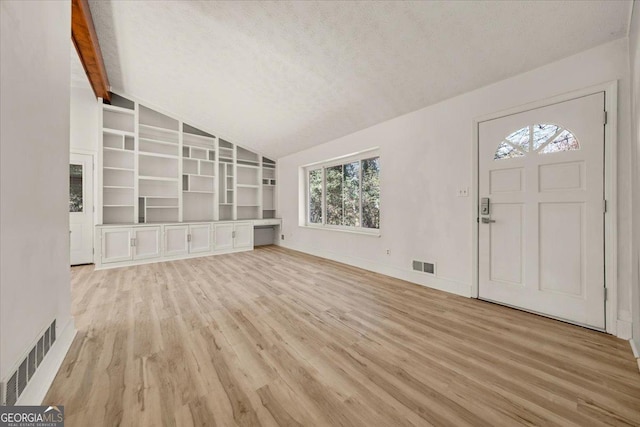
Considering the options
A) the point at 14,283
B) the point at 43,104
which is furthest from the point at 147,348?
the point at 43,104

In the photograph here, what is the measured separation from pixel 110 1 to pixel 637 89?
4.84m

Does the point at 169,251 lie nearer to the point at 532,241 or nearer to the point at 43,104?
the point at 43,104

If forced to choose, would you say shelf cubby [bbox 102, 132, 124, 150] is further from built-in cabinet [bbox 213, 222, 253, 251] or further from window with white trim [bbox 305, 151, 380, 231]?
window with white trim [bbox 305, 151, 380, 231]

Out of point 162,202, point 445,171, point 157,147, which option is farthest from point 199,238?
point 445,171

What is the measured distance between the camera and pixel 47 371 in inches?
56.0

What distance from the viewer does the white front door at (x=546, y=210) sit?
209cm

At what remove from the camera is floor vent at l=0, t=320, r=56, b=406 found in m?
1.01

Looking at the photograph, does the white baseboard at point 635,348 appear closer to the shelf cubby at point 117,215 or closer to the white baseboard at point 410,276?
the white baseboard at point 410,276

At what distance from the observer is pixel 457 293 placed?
293 centimetres

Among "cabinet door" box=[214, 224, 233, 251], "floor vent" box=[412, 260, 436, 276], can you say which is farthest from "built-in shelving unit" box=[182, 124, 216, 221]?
"floor vent" box=[412, 260, 436, 276]

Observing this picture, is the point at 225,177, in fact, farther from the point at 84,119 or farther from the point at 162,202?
the point at 84,119

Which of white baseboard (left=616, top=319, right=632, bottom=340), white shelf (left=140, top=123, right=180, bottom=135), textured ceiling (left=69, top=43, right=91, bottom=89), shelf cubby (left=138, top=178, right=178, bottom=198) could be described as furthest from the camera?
shelf cubby (left=138, top=178, right=178, bottom=198)

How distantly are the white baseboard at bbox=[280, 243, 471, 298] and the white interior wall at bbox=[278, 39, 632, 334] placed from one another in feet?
0.04

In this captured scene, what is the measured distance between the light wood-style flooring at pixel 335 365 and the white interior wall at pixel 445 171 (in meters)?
0.57
